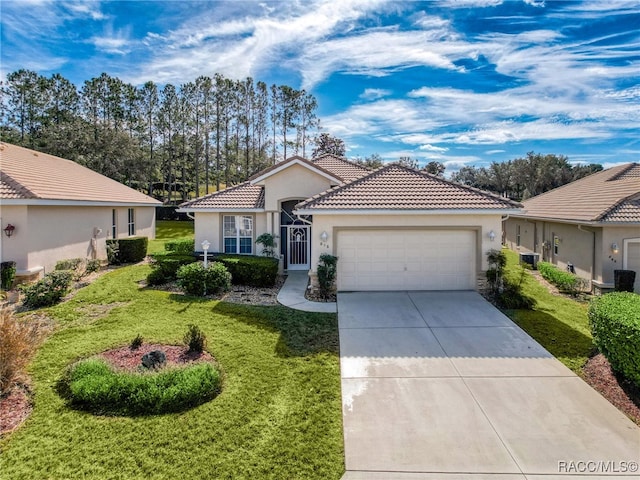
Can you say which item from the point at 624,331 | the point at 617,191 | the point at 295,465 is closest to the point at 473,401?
the point at 624,331

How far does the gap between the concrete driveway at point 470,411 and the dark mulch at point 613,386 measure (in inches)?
8.2

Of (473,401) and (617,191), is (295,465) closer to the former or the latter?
(473,401)

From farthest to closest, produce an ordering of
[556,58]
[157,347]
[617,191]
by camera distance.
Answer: [617,191] < [556,58] < [157,347]

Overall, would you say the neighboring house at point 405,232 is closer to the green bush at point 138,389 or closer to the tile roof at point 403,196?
the tile roof at point 403,196

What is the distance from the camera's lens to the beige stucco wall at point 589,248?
13516 mm

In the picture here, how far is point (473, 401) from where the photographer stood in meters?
5.87

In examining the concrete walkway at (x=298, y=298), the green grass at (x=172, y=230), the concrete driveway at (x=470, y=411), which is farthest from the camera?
the green grass at (x=172, y=230)

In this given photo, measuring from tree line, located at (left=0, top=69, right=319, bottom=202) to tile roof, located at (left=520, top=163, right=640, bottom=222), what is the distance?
30.9 meters

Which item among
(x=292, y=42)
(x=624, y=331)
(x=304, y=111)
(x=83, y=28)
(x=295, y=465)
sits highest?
(x=304, y=111)

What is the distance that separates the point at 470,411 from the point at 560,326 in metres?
5.74

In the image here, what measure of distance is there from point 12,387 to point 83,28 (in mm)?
9555

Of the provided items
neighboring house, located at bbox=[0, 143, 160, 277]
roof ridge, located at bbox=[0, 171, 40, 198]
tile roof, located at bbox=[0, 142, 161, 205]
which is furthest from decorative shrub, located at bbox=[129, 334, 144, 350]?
roof ridge, located at bbox=[0, 171, 40, 198]

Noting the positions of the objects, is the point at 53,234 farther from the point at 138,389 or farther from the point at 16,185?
the point at 138,389

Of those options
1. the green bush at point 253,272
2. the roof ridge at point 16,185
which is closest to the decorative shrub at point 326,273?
the green bush at point 253,272
